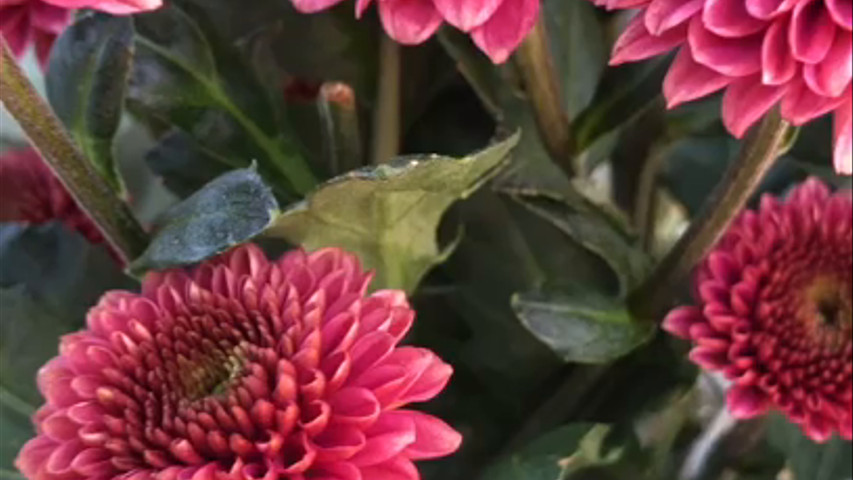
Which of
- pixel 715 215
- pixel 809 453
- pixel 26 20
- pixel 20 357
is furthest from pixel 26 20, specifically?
pixel 809 453

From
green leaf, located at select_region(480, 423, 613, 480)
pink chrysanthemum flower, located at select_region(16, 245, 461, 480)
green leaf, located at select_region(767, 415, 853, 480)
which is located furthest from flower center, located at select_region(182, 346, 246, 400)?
green leaf, located at select_region(767, 415, 853, 480)

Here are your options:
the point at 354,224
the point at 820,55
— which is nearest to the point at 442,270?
the point at 354,224

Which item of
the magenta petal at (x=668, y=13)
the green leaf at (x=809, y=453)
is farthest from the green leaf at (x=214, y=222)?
the green leaf at (x=809, y=453)

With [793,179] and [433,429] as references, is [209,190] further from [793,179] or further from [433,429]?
[793,179]

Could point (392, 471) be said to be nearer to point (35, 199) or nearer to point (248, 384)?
point (248, 384)

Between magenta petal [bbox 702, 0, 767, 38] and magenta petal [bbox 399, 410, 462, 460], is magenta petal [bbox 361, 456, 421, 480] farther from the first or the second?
magenta petal [bbox 702, 0, 767, 38]
